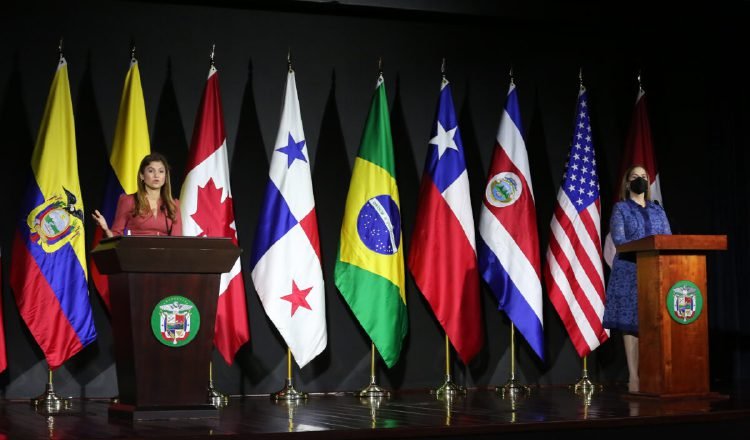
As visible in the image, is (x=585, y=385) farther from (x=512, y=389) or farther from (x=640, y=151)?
(x=640, y=151)

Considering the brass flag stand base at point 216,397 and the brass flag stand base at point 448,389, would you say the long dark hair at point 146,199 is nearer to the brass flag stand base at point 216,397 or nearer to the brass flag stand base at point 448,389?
the brass flag stand base at point 216,397

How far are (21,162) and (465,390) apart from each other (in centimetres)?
326

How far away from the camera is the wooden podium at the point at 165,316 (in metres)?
4.37

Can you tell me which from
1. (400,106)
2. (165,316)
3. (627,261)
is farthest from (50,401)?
(627,261)

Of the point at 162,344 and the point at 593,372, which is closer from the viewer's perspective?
the point at 162,344

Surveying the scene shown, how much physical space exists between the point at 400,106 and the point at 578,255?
1659 mm

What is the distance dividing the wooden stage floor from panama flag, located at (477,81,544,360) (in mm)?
1059

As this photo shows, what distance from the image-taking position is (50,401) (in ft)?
19.1

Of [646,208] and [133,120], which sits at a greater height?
[133,120]

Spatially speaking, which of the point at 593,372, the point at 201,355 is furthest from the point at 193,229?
the point at 593,372

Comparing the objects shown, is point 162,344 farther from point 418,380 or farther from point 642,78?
point 642,78

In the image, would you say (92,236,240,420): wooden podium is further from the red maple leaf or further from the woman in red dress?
the red maple leaf

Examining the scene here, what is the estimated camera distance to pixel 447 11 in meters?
7.03

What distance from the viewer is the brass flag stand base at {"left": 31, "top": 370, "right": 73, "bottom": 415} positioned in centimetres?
571
